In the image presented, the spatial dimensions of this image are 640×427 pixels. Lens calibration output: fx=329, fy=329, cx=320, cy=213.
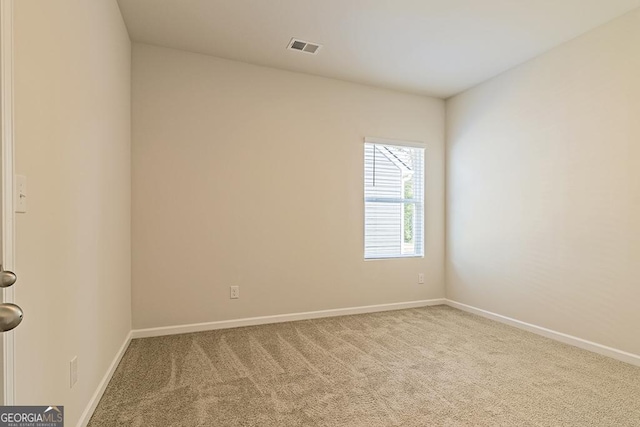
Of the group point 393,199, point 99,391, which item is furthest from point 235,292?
point 393,199

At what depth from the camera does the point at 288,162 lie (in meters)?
3.74

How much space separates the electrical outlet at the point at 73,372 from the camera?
159 cm

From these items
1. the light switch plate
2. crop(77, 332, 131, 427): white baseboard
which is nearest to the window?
crop(77, 332, 131, 427): white baseboard

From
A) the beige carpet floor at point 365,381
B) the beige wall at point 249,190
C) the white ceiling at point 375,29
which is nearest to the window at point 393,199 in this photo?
the beige wall at point 249,190

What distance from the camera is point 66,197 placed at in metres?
1.56

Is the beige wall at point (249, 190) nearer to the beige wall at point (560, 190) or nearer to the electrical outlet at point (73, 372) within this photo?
the beige wall at point (560, 190)

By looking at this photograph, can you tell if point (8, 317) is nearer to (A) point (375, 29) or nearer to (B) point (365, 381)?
(B) point (365, 381)

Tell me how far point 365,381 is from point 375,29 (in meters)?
2.91

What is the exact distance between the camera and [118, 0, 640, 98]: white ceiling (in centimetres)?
263

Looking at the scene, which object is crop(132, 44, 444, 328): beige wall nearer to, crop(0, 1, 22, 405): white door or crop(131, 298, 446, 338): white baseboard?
crop(131, 298, 446, 338): white baseboard

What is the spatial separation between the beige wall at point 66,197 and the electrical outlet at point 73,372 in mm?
35

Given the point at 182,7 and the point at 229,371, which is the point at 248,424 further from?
the point at 182,7

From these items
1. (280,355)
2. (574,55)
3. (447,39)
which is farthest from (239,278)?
(574,55)

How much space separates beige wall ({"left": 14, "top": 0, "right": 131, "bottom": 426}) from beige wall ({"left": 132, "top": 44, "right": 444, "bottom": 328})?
65cm
